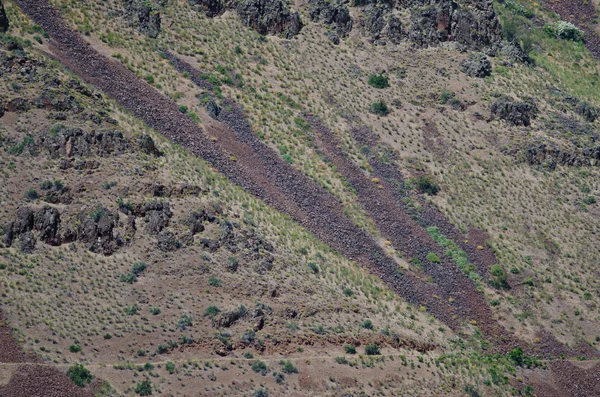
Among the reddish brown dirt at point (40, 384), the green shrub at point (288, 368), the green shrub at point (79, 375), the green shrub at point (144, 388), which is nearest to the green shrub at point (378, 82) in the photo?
the green shrub at point (288, 368)

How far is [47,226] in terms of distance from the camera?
53438 mm

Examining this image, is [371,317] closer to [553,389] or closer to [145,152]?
[553,389]

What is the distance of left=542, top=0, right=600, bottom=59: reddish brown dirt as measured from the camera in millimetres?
93806

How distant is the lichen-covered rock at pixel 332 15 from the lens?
269 feet

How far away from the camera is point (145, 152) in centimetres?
6144

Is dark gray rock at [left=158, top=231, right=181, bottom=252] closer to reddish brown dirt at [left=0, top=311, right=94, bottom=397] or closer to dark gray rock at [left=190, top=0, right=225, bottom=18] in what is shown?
reddish brown dirt at [left=0, top=311, right=94, bottom=397]

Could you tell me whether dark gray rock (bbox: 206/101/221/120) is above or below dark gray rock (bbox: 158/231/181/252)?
above

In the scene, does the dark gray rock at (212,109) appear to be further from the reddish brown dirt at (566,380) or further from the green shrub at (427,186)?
the reddish brown dirt at (566,380)

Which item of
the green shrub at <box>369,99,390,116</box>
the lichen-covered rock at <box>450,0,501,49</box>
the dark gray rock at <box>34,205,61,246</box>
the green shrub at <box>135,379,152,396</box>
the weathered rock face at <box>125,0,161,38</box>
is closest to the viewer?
the green shrub at <box>135,379,152,396</box>

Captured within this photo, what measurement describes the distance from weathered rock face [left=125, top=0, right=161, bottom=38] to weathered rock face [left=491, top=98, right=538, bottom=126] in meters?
29.4

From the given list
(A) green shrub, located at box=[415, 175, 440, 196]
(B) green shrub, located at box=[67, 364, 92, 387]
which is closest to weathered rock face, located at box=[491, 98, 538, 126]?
(A) green shrub, located at box=[415, 175, 440, 196]

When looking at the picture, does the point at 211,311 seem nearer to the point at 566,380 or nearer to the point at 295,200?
the point at 295,200

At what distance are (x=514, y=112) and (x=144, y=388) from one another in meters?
43.5

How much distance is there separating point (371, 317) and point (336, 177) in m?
14.5
